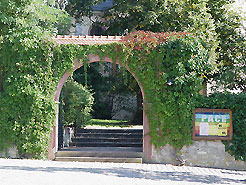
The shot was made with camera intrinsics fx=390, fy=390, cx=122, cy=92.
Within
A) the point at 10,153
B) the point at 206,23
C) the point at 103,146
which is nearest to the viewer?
the point at 10,153

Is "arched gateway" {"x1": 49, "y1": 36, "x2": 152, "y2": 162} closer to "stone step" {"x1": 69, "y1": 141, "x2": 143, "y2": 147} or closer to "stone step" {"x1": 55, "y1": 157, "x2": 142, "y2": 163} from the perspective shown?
"stone step" {"x1": 55, "y1": 157, "x2": 142, "y2": 163}

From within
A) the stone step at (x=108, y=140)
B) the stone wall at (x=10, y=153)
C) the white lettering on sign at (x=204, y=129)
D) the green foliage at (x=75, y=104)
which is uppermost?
the green foliage at (x=75, y=104)

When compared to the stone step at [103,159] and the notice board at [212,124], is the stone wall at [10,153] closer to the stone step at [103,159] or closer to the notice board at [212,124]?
the stone step at [103,159]

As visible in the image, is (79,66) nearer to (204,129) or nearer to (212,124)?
(204,129)

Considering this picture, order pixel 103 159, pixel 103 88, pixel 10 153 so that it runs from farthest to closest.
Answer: pixel 103 88 → pixel 103 159 → pixel 10 153

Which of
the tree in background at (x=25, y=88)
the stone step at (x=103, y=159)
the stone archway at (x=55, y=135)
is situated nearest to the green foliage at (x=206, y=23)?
the stone archway at (x=55, y=135)

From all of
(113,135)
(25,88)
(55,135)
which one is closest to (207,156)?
(55,135)

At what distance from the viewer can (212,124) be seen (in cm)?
1179

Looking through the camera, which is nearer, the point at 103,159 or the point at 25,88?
the point at 25,88

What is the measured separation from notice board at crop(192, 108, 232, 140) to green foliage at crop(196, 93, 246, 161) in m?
0.15

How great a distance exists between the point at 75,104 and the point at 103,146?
2158 mm

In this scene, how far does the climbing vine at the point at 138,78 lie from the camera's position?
11719 millimetres

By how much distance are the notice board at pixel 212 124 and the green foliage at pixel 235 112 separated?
0.48 ft

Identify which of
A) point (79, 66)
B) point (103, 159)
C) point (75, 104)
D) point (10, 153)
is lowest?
point (103, 159)
